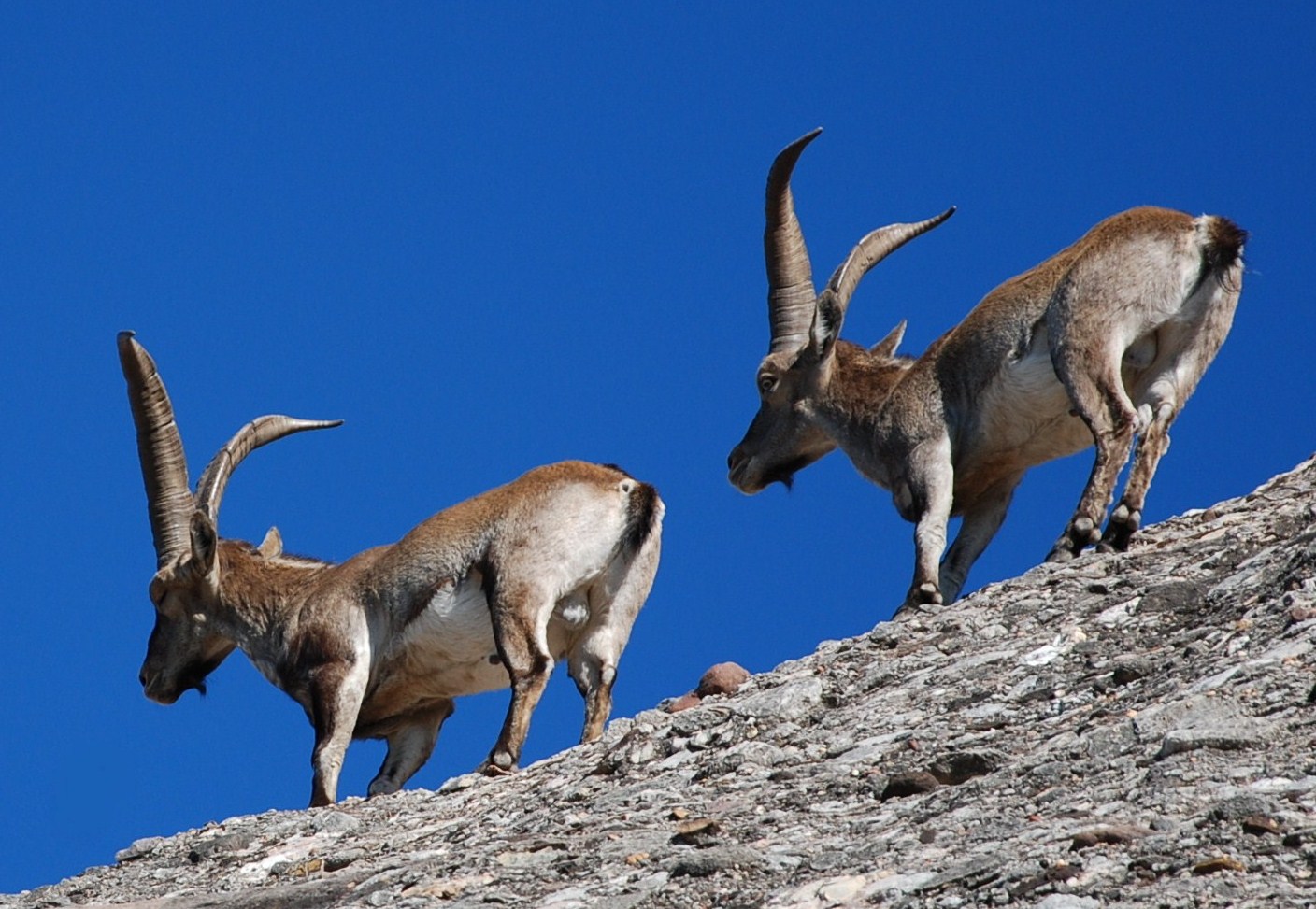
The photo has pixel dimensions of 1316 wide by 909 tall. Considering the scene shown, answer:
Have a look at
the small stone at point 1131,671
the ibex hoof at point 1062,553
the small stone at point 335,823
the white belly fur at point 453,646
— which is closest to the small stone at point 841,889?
the small stone at point 1131,671

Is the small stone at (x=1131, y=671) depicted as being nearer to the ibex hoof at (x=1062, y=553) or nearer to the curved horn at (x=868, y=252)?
the ibex hoof at (x=1062, y=553)

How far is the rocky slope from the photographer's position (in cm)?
681

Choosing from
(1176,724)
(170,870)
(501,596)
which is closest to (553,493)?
(501,596)

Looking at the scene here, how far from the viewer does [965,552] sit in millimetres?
15328

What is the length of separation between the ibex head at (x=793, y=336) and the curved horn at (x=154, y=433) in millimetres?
4712

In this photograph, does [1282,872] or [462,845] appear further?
[462,845]

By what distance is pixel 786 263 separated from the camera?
1692 cm

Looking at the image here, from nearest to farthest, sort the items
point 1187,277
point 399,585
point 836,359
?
point 1187,277 < point 399,585 < point 836,359

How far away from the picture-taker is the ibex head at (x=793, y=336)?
1636 centimetres

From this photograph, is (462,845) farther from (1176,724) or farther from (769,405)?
(769,405)

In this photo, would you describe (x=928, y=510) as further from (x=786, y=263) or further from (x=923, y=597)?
(x=786, y=263)

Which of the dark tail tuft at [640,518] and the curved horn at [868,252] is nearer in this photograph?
the dark tail tuft at [640,518]

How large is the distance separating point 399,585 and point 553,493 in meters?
1.41

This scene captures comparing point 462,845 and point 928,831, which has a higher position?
point 462,845
